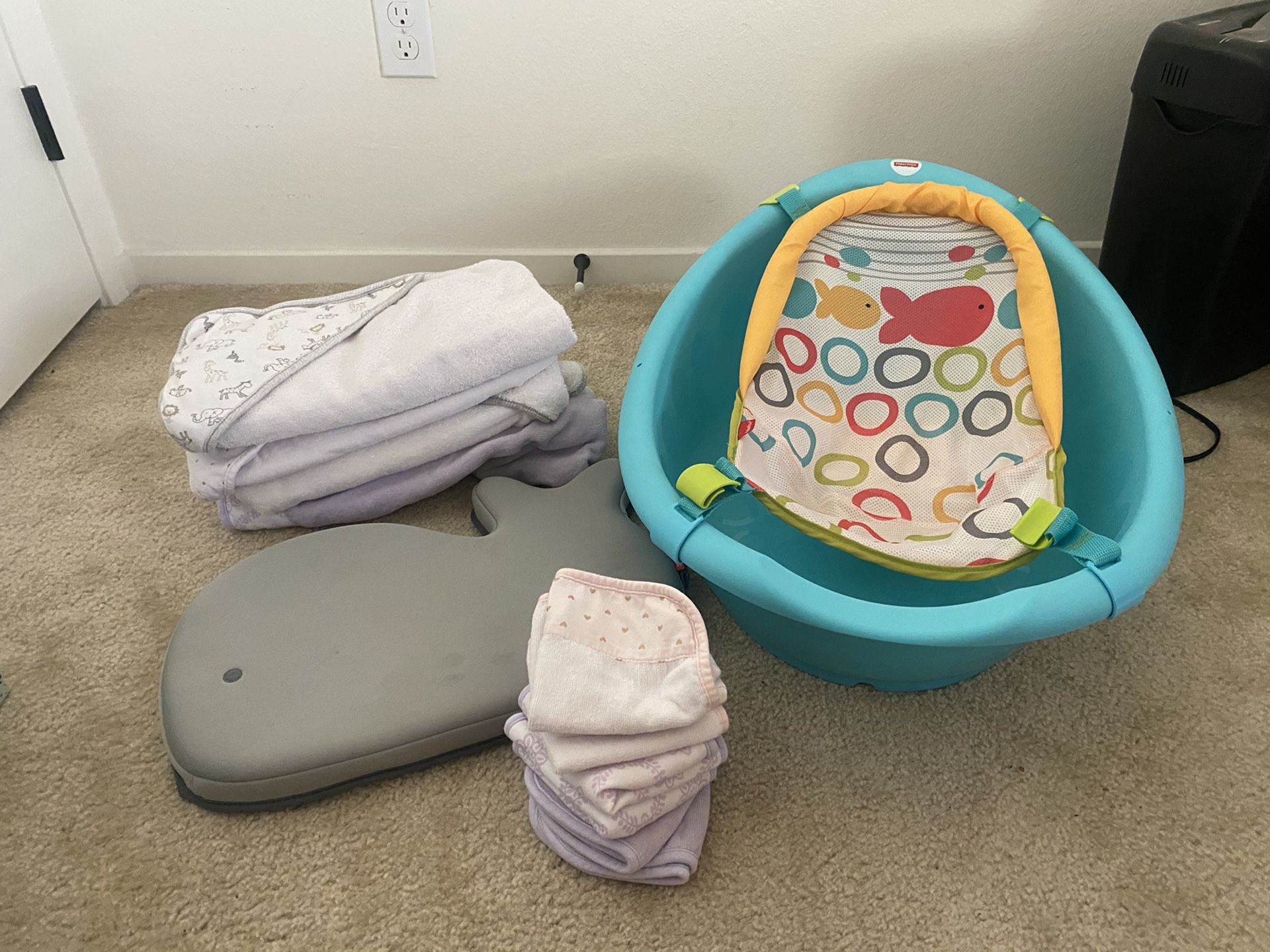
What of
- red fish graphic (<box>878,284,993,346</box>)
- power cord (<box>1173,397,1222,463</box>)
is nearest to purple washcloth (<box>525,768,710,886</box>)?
red fish graphic (<box>878,284,993,346</box>)

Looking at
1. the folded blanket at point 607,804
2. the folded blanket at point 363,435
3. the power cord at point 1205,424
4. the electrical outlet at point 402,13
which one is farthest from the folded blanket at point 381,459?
the power cord at point 1205,424

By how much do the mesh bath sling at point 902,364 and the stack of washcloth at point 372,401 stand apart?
0.84 feet

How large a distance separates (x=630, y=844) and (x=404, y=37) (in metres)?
1.17

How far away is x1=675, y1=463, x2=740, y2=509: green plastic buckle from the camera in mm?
878

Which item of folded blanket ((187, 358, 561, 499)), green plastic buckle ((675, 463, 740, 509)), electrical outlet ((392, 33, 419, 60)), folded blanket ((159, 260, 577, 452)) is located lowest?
folded blanket ((187, 358, 561, 499))

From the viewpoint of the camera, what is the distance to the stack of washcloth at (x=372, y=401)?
103 cm

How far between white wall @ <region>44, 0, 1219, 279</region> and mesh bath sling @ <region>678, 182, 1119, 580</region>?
14.5 inches

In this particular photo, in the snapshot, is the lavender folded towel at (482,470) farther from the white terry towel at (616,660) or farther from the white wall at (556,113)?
the white wall at (556,113)

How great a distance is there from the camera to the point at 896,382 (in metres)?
1.15

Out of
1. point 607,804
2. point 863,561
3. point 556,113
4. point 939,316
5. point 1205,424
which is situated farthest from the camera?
point 556,113

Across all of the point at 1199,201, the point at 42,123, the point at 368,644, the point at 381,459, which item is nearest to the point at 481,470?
the point at 381,459

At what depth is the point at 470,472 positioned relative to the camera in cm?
115

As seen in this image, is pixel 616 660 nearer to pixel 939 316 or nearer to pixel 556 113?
pixel 939 316

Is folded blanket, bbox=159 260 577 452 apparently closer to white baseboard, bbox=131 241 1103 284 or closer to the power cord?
white baseboard, bbox=131 241 1103 284
